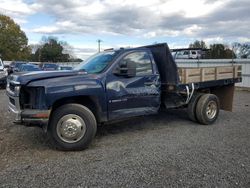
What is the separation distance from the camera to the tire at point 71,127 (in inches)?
231

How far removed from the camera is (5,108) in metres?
10.9

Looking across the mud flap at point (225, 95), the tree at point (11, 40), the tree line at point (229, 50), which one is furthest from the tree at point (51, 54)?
the mud flap at point (225, 95)

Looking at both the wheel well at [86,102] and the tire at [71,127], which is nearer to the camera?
the tire at [71,127]

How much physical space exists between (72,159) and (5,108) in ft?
20.8

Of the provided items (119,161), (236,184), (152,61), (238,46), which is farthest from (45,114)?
(238,46)

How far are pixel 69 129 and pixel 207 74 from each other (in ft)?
14.0

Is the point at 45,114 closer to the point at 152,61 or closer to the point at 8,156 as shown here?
the point at 8,156

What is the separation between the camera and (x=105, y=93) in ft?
21.0

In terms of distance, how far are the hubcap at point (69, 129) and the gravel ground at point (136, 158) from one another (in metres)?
0.28

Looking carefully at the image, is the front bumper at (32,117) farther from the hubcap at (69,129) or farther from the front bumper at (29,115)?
the hubcap at (69,129)

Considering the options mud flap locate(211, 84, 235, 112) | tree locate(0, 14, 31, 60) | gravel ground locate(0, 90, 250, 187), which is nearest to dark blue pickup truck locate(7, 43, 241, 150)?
gravel ground locate(0, 90, 250, 187)

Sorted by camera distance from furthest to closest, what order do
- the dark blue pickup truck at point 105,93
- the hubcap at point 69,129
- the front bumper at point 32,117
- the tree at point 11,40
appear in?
the tree at point 11,40 → the hubcap at point 69,129 → the dark blue pickup truck at point 105,93 → the front bumper at point 32,117

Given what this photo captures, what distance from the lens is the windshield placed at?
22.0 ft

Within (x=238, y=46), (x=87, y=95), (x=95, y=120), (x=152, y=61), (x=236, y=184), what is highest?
(x=238, y=46)
